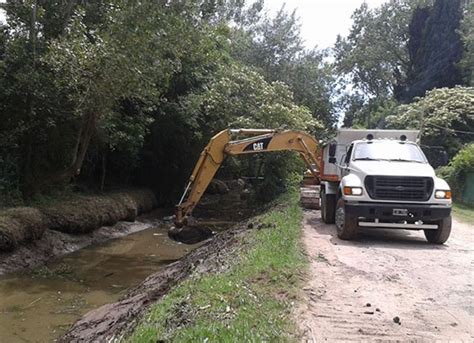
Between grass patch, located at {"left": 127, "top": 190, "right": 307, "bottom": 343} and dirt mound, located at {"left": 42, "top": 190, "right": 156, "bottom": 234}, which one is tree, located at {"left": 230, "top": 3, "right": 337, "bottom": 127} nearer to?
dirt mound, located at {"left": 42, "top": 190, "right": 156, "bottom": 234}

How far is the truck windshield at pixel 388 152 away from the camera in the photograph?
12789 mm

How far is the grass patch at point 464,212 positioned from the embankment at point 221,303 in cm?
858

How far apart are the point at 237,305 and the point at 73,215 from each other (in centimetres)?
1225

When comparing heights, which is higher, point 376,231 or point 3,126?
point 3,126

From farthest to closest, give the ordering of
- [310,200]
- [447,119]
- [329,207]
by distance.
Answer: [447,119] < [310,200] < [329,207]

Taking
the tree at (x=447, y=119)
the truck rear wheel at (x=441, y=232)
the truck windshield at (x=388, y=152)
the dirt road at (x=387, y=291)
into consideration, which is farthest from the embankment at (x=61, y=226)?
the tree at (x=447, y=119)

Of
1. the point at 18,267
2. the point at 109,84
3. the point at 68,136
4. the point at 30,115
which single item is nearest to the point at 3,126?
the point at 30,115

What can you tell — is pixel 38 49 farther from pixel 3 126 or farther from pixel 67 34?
pixel 3 126

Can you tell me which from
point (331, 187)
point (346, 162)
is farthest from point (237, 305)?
point (331, 187)

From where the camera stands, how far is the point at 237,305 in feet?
20.8

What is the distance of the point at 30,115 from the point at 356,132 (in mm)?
9530

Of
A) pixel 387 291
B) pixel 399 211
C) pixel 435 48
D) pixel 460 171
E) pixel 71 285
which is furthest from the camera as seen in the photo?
pixel 435 48

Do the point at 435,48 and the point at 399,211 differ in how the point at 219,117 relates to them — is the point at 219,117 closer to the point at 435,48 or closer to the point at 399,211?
the point at 399,211

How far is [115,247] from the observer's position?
17672 mm
